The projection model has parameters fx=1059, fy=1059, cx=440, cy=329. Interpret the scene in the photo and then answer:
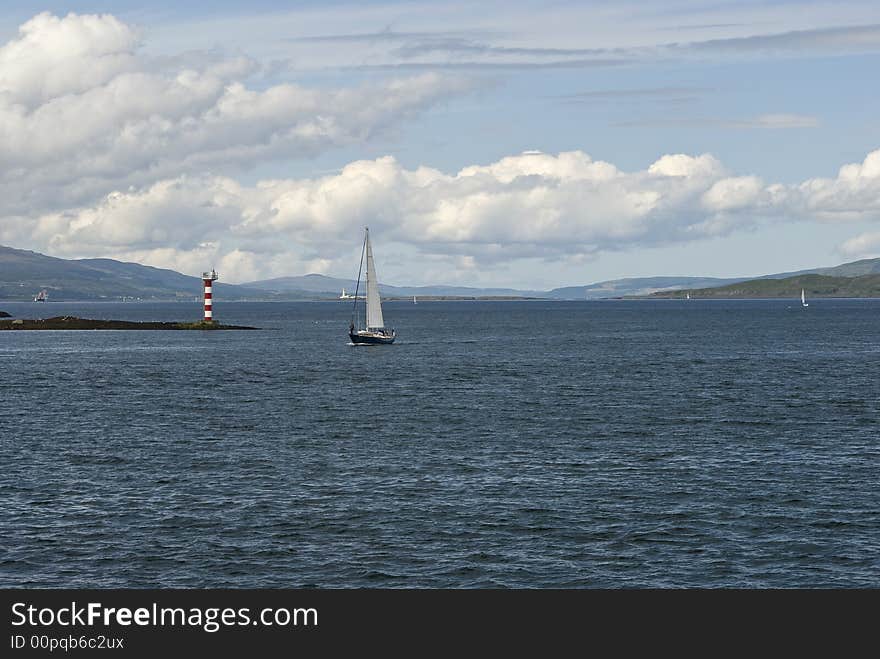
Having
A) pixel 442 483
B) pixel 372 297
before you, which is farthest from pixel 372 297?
pixel 442 483

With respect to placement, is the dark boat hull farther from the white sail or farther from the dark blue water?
the dark blue water

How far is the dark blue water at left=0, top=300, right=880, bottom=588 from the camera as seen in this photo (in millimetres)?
42094

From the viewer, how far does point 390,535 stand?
46656 millimetres

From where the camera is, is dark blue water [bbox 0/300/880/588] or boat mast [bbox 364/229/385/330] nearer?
dark blue water [bbox 0/300/880/588]

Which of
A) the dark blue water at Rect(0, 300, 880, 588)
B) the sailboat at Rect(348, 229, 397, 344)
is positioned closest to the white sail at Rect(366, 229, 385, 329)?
the sailboat at Rect(348, 229, 397, 344)

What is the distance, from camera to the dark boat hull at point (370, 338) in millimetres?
180000

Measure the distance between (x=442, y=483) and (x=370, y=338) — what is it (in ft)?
405

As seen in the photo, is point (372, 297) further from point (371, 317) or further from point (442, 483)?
point (442, 483)

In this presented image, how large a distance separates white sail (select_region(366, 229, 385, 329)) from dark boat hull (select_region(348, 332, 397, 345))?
176cm
